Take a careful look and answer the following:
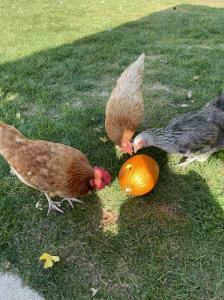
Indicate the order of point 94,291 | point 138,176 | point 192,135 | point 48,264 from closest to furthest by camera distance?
point 94,291 < point 48,264 < point 138,176 < point 192,135

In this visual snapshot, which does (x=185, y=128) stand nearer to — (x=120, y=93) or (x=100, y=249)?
(x=120, y=93)

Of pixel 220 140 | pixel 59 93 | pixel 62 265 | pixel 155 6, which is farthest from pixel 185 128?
pixel 155 6

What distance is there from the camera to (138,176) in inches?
151

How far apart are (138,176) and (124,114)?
2.90 feet

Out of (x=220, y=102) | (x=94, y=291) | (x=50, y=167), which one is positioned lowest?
(x=94, y=291)

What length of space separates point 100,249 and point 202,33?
6.92 m

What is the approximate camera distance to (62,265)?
3.47 metres

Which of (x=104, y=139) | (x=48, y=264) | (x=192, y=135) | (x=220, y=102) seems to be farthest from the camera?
(x=104, y=139)

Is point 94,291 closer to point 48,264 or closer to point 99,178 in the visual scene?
point 48,264

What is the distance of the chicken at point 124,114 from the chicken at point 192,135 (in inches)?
6.6

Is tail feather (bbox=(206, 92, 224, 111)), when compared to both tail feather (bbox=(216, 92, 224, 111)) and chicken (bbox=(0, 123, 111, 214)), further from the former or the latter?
chicken (bbox=(0, 123, 111, 214))

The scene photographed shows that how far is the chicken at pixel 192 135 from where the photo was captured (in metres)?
4.16

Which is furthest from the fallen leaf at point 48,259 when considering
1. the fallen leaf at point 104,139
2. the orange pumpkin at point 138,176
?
the fallen leaf at point 104,139

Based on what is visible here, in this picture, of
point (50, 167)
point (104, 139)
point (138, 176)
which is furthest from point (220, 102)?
point (50, 167)
